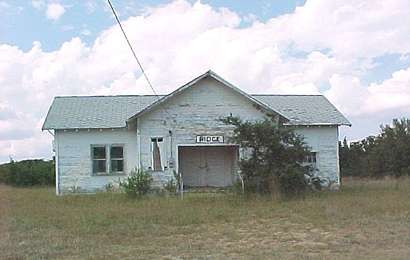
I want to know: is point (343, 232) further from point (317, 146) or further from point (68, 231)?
point (317, 146)

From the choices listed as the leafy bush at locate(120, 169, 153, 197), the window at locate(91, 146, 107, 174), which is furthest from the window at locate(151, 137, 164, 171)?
the window at locate(91, 146, 107, 174)

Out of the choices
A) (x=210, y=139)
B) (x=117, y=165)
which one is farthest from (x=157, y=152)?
(x=117, y=165)

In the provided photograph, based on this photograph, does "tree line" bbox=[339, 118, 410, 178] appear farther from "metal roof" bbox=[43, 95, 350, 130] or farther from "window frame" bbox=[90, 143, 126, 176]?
"window frame" bbox=[90, 143, 126, 176]

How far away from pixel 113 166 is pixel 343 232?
1778 cm

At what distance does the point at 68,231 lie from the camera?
16.8 m

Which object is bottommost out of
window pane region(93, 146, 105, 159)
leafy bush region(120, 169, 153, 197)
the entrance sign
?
leafy bush region(120, 169, 153, 197)

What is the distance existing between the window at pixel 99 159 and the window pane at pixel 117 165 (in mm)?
374

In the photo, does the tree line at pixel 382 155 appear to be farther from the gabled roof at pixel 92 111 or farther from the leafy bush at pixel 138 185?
the leafy bush at pixel 138 185

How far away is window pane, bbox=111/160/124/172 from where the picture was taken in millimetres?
31766

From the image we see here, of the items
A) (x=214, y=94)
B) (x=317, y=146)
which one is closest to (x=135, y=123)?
(x=214, y=94)

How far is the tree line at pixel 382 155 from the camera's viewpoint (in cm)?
4522

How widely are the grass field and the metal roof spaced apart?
6690 mm

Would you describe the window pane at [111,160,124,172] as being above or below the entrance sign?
below

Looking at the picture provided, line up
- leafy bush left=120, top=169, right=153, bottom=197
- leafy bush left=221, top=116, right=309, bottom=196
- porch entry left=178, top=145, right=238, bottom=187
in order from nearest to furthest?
leafy bush left=221, top=116, right=309, bottom=196 → leafy bush left=120, top=169, right=153, bottom=197 → porch entry left=178, top=145, right=238, bottom=187
